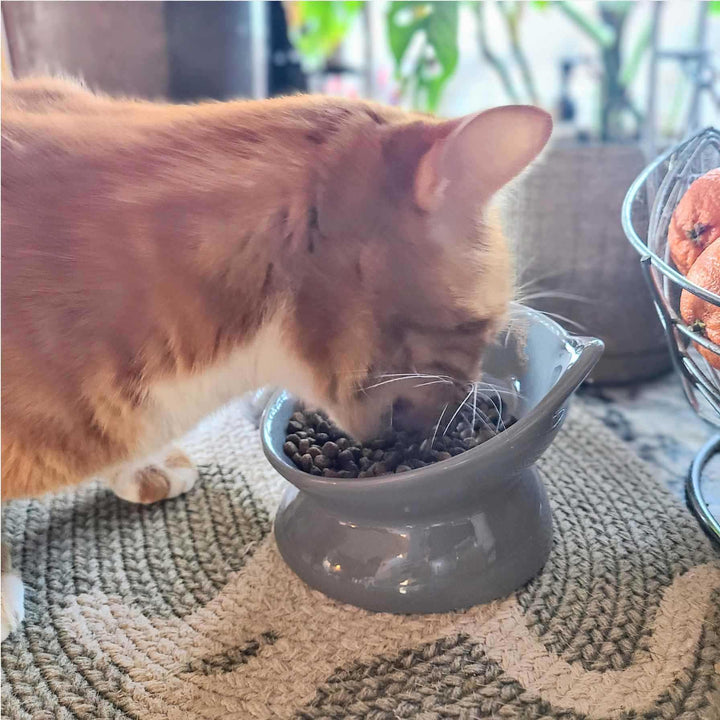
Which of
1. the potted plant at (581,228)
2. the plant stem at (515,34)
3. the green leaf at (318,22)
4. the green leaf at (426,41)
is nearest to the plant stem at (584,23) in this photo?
the potted plant at (581,228)

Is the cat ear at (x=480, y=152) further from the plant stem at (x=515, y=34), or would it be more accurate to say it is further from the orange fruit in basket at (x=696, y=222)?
the plant stem at (x=515, y=34)

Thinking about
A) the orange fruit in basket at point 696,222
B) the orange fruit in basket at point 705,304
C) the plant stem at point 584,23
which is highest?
Answer: the plant stem at point 584,23

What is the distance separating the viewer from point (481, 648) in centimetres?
70

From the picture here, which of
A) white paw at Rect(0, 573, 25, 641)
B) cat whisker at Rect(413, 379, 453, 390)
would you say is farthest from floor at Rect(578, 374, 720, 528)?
white paw at Rect(0, 573, 25, 641)

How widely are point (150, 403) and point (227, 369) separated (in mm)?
78

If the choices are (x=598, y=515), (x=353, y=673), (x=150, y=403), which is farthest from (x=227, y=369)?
(x=598, y=515)

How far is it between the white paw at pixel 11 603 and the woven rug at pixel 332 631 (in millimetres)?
13

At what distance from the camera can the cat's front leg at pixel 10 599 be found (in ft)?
2.45

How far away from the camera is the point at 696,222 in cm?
79

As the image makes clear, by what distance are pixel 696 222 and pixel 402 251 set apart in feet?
1.16

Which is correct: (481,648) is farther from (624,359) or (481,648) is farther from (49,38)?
(49,38)

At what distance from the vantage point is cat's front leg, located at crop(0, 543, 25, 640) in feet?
2.45

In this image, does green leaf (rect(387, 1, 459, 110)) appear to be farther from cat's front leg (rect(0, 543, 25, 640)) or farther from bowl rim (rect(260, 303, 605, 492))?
cat's front leg (rect(0, 543, 25, 640))

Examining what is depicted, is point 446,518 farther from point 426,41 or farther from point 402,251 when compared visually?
point 426,41
